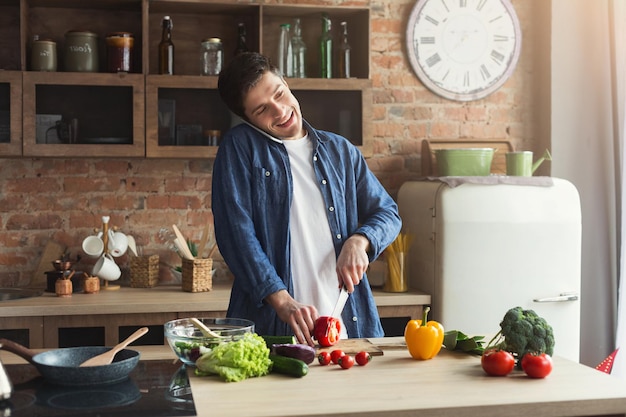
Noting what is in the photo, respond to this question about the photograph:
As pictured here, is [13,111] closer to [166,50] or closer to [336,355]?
[166,50]

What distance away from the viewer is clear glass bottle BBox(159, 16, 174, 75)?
3828 millimetres

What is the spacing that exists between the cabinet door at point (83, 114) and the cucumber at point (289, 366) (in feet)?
6.62

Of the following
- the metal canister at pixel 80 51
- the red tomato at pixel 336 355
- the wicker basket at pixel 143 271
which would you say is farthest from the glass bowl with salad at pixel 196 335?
the metal canister at pixel 80 51

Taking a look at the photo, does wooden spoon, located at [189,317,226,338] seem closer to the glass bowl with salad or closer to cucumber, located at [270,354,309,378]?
the glass bowl with salad

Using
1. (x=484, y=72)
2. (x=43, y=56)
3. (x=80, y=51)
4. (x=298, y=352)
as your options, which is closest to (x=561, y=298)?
(x=484, y=72)

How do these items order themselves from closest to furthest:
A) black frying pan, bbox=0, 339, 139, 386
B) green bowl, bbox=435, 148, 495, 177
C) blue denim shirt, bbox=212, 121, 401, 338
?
black frying pan, bbox=0, 339, 139, 386
blue denim shirt, bbox=212, 121, 401, 338
green bowl, bbox=435, 148, 495, 177

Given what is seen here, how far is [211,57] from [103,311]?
52.5 inches

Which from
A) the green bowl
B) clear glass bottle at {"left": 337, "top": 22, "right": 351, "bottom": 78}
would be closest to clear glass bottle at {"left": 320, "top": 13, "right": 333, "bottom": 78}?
clear glass bottle at {"left": 337, "top": 22, "right": 351, "bottom": 78}

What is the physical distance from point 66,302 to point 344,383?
193cm

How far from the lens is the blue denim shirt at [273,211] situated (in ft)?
8.22

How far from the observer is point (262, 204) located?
260 cm

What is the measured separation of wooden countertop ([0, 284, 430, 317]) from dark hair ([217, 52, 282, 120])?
118 centimetres

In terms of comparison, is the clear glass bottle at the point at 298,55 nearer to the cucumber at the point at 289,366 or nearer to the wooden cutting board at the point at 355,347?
the wooden cutting board at the point at 355,347

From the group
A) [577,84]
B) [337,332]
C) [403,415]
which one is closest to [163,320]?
[337,332]
